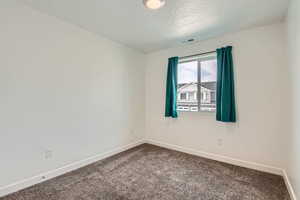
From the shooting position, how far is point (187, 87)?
3.40 meters

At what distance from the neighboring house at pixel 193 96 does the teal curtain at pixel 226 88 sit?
300mm

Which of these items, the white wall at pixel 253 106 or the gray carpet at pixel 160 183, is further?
the white wall at pixel 253 106

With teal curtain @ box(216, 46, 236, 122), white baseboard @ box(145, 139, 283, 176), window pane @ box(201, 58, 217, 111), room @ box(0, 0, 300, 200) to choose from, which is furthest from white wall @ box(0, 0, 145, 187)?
teal curtain @ box(216, 46, 236, 122)

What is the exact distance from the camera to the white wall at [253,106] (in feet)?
7.65

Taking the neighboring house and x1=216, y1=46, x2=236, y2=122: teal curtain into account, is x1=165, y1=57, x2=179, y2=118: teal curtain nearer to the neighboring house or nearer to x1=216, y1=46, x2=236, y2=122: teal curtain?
the neighboring house

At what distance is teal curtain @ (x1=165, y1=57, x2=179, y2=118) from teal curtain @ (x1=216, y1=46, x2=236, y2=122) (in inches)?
39.0

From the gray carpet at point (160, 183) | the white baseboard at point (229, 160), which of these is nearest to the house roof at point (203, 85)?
the white baseboard at point (229, 160)

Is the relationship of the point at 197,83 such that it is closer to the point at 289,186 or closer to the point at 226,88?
the point at 226,88

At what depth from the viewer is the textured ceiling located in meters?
1.92

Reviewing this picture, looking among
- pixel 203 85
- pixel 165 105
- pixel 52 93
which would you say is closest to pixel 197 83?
pixel 203 85

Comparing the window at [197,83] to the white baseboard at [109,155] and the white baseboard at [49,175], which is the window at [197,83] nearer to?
the white baseboard at [109,155]

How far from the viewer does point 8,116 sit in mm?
1825

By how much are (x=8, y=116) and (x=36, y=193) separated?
103 centimetres

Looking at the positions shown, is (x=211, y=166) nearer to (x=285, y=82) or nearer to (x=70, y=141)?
(x=285, y=82)
